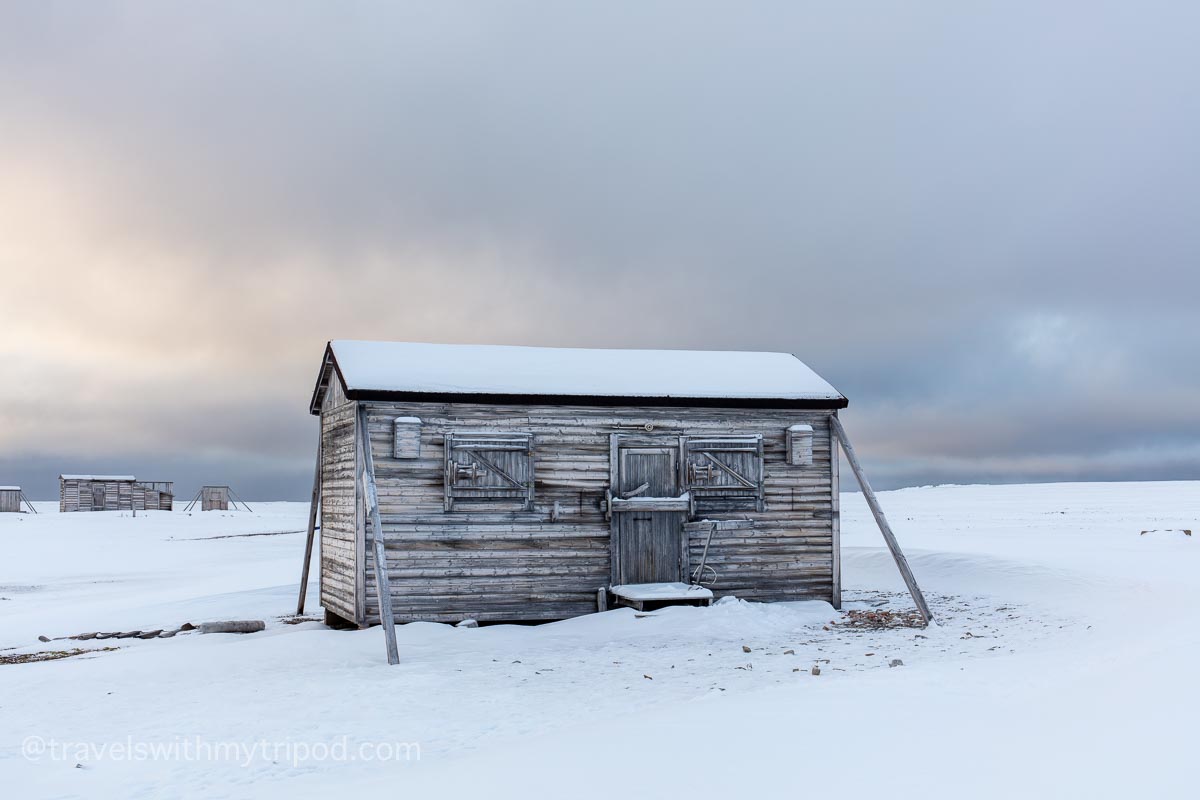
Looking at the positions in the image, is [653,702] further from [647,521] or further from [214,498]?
[214,498]

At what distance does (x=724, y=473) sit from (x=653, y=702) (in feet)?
26.0

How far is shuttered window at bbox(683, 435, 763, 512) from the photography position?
17984mm

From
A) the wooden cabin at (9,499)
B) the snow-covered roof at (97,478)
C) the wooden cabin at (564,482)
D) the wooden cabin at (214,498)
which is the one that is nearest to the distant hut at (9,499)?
the wooden cabin at (9,499)

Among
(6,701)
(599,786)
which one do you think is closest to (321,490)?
(6,701)

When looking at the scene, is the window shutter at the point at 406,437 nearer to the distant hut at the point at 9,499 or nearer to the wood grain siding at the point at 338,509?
the wood grain siding at the point at 338,509

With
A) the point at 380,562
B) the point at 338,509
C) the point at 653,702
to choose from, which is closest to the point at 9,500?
the point at 338,509

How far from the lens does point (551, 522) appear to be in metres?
17.2

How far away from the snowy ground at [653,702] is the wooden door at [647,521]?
1.36 meters

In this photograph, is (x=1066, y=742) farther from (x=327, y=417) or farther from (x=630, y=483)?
(x=327, y=417)

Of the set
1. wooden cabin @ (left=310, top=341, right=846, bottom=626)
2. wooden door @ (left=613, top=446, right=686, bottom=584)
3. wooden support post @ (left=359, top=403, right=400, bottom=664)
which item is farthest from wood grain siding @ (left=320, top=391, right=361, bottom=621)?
wooden door @ (left=613, top=446, right=686, bottom=584)

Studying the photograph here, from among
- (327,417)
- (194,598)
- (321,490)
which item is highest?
(327,417)

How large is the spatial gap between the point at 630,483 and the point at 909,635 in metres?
5.73

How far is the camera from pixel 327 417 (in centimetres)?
1977

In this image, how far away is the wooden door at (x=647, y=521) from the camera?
57.7 feet
